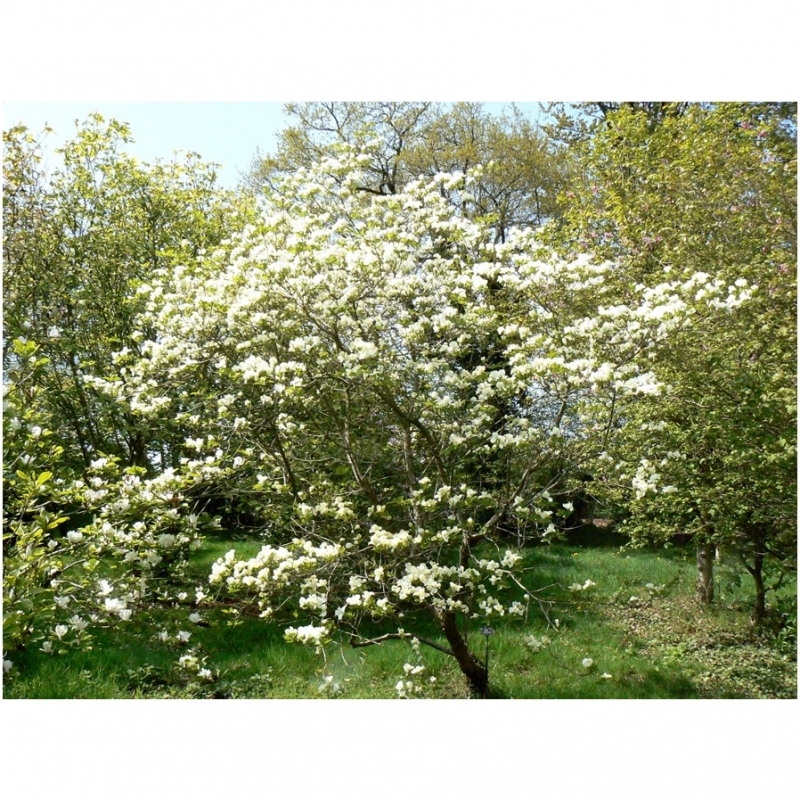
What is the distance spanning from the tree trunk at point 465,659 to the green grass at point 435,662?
7cm

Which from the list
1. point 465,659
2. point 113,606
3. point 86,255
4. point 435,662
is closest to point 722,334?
point 465,659

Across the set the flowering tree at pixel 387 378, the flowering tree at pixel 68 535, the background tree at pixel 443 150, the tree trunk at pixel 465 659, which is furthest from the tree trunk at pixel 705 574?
the flowering tree at pixel 68 535

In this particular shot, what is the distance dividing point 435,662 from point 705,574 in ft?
6.45

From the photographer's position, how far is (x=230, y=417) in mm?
2891

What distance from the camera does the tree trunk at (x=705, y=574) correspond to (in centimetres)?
388

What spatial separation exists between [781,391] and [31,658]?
3.20 meters

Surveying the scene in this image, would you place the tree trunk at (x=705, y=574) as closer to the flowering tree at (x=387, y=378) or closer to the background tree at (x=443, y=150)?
the flowering tree at (x=387, y=378)

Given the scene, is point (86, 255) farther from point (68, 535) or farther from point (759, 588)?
point (759, 588)

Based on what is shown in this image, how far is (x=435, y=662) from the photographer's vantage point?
2.90m

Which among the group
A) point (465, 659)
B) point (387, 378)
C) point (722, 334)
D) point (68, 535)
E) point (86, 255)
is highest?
point (86, 255)

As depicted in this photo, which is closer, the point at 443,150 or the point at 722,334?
the point at 722,334

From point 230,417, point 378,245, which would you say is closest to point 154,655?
point 230,417

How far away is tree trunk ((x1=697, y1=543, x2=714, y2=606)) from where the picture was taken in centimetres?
388

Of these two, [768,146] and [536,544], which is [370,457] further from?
[536,544]
